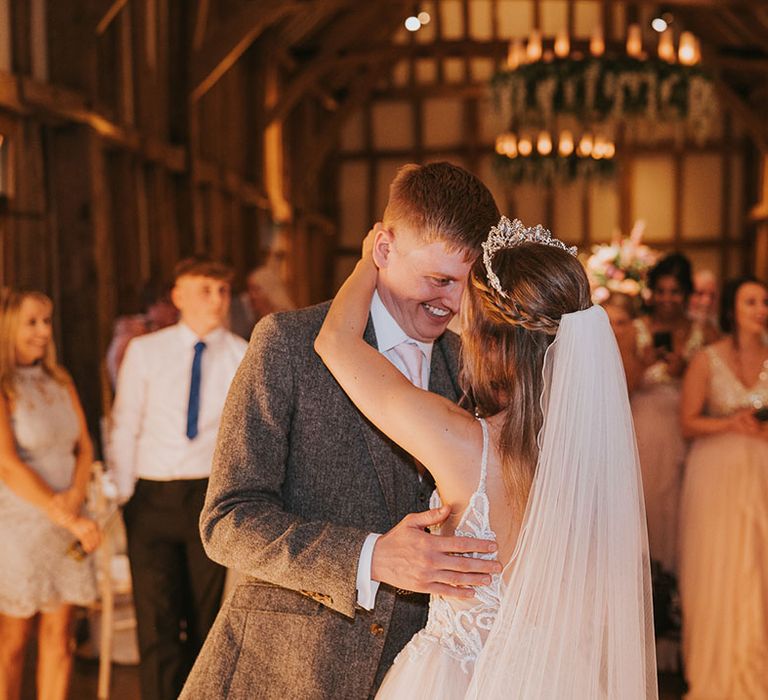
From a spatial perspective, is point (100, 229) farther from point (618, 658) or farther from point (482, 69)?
point (482, 69)

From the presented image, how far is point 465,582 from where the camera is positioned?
1.72m

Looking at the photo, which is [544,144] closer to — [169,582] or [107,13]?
[107,13]

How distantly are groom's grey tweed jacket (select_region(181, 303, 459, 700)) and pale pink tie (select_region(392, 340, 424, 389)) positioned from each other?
199mm

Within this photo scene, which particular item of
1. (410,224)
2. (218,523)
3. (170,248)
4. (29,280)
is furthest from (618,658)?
(170,248)

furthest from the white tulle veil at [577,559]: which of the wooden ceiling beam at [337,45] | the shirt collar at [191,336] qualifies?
the wooden ceiling beam at [337,45]

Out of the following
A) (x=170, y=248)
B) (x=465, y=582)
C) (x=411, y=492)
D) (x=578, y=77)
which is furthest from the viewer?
(x=170, y=248)

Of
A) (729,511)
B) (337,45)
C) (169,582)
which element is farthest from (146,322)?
(337,45)

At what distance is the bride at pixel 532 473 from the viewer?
1796 mm

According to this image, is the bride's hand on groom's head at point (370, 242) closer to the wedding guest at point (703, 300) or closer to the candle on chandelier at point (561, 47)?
the wedding guest at point (703, 300)

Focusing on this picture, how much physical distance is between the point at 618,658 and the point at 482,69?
15900 millimetres

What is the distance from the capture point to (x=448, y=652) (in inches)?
74.5

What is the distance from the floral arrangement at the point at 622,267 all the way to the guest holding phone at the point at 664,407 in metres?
0.40

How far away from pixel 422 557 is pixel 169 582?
2704 mm

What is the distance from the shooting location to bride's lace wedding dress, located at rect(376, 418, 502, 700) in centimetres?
188
